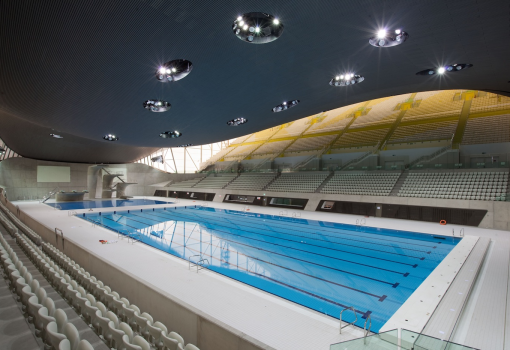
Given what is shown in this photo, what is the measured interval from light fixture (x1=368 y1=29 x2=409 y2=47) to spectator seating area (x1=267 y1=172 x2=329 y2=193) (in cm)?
1398

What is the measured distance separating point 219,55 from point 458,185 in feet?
48.6

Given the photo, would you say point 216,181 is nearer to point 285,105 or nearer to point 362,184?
point 362,184

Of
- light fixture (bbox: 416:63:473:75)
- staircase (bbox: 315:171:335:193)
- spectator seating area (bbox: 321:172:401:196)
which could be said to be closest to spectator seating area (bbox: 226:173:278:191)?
staircase (bbox: 315:171:335:193)

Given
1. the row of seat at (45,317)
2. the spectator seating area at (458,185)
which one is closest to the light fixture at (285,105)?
the spectator seating area at (458,185)

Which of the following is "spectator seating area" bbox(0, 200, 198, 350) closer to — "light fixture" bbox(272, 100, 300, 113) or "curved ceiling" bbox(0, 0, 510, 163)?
"curved ceiling" bbox(0, 0, 510, 163)

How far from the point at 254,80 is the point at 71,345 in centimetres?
910

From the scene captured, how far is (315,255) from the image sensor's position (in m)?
8.85

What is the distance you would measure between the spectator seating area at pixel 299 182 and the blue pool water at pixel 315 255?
20.1ft

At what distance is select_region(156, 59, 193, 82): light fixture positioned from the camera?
27.0 ft

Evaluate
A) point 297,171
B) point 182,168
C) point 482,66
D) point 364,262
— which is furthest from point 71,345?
point 182,168

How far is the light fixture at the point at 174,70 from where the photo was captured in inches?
324

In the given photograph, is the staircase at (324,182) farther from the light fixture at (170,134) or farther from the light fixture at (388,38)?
the light fixture at (388,38)

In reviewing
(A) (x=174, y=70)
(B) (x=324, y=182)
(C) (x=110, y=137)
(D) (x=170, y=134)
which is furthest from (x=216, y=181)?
(A) (x=174, y=70)

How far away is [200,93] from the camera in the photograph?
10.9 metres
